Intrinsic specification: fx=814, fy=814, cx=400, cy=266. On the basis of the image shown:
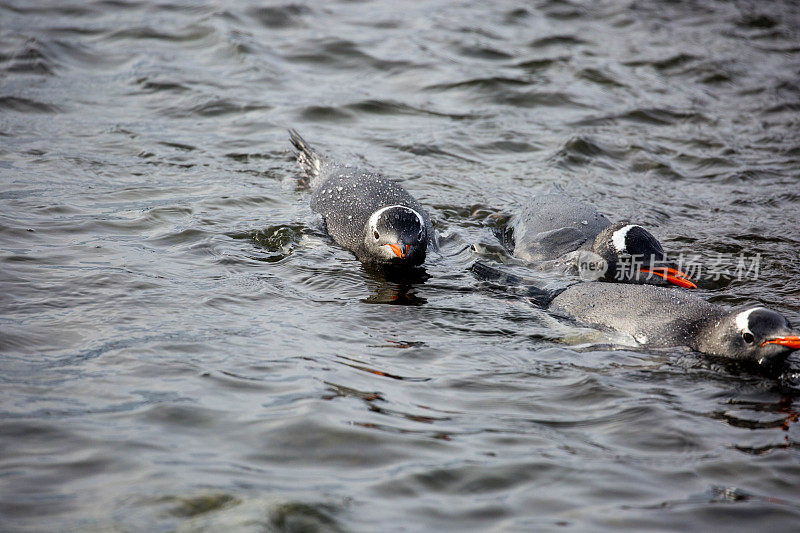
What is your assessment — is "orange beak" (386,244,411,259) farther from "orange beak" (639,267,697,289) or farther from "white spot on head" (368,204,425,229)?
"orange beak" (639,267,697,289)

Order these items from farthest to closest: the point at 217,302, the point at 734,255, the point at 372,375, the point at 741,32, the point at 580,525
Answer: the point at 741,32, the point at 734,255, the point at 217,302, the point at 372,375, the point at 580,525

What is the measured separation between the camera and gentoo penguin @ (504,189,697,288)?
21.9 ft

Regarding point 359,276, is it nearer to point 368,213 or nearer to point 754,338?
point 368,213

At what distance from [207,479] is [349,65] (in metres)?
10.1

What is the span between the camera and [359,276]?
6945 millimetres

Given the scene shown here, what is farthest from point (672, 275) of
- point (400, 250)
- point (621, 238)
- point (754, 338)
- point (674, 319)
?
point (400, 250)

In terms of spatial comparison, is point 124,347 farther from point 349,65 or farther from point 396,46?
point 396,46

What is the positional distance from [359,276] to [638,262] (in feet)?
7.60

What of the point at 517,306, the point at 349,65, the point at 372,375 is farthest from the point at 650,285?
the point at 349,65

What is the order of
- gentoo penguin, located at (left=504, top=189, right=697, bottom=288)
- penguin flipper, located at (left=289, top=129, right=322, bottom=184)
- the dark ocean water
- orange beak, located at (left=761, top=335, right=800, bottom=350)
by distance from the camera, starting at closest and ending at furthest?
the dark ocean water, orange beak, located at (left=761, top=335, right=800, bottom=350), gentoo penguin, located at (left=504, top=189, right=697, bottom=288), penguin flipper, located at (left=289, top=129, right=322, bottom=184)

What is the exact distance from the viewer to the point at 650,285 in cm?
633

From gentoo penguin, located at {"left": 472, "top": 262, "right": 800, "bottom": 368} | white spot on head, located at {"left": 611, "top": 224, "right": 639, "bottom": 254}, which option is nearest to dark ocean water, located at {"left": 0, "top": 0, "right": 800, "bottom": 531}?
gentoo penguin, located at {"left": 472, "top": 262, "right": 800, "bottom": 368}

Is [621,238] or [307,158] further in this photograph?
[307,158]

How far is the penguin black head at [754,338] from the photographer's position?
16.9 ft
